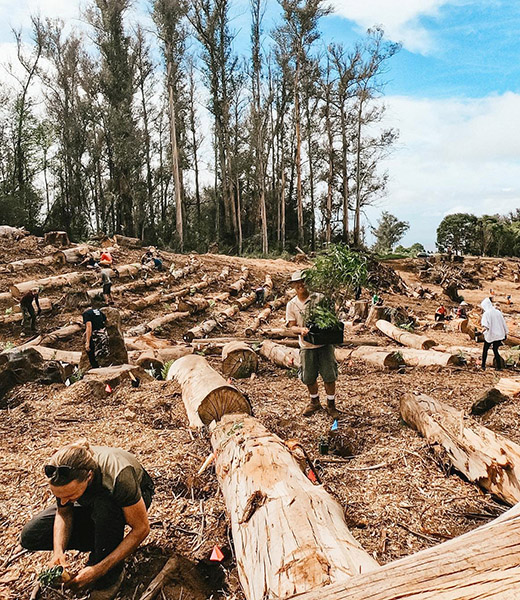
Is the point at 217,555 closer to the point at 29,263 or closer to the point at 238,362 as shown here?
the point at 238,362

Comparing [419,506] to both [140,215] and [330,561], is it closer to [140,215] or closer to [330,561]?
[330,561]

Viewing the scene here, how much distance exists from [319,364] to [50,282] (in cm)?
933

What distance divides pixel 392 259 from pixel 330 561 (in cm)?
2724

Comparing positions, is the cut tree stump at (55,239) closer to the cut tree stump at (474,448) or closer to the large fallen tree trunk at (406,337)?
the large fallen tree trunk at (406,337)

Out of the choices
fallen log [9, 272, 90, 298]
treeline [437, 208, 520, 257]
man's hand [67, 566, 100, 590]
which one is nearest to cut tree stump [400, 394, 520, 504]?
man's hand [67, 566, 100, 590]

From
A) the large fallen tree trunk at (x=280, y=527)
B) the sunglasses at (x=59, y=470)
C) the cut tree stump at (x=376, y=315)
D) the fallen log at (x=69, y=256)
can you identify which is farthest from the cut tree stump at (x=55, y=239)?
the sunglasses at (x=59, y=470)

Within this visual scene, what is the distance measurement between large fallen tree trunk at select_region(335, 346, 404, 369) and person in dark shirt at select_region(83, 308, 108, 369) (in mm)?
4232

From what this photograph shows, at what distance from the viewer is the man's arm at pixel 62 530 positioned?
8.28 ft

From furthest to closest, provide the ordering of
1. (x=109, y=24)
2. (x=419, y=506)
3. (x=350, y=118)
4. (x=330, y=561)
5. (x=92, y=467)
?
(x=350, y=118), (x=109, y=24), (x=419, y=506), (x=92, y=467), (x=330, y=561)

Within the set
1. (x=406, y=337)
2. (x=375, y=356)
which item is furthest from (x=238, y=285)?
(x=375, y=356)

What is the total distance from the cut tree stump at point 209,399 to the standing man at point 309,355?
98 centimetres

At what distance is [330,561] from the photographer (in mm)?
2152

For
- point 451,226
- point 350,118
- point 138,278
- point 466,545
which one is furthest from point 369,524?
point 451,226

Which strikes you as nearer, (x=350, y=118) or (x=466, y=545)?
(x=466, y=545)
